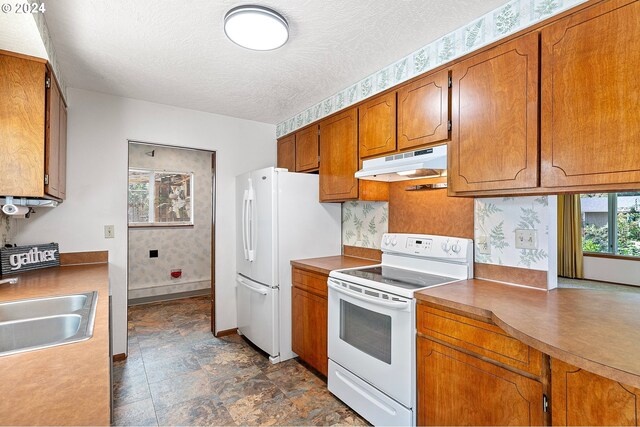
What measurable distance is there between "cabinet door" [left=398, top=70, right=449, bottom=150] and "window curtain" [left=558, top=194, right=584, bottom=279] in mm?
820

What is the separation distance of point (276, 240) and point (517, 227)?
69.5 inches

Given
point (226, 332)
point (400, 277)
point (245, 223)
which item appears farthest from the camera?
point (226, 332)

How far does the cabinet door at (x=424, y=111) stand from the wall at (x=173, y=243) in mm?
3010

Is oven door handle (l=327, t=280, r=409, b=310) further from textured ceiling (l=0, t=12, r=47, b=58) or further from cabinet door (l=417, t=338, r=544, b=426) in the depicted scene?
textured ceiling (l=0, t=12, r=47, b=58)

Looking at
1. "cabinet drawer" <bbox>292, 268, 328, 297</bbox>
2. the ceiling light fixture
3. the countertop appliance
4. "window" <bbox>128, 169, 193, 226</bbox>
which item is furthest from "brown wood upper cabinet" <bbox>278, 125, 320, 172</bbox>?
"window" <bbox>128, 169, 193, 226</bbox>

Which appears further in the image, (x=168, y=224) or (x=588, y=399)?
(x=168, y=224)

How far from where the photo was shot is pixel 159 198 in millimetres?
4707

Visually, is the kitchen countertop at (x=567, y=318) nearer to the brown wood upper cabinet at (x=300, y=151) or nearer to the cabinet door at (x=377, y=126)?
the cabinet door at (x=377, y=126)

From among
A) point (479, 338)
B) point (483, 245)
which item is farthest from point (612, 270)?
point (479, 338)

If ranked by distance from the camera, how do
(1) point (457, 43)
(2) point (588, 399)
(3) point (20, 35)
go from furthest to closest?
(1) point (457, 43) → (3) point (20, 35) → (2) point (588, 399)

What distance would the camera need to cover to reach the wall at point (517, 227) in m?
1.75

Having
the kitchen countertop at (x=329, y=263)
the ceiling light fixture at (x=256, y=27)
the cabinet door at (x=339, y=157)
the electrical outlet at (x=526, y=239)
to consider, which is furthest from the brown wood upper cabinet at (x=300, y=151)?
the electrical outlet at (x=526, y=239)

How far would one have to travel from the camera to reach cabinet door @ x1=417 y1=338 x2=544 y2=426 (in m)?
1.27

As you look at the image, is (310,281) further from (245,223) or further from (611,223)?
(611,223)
